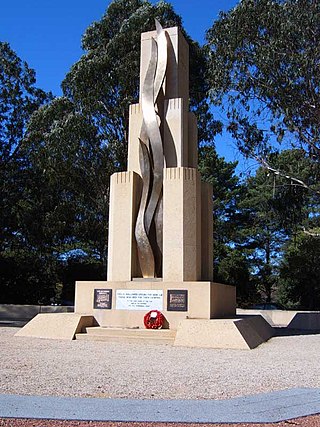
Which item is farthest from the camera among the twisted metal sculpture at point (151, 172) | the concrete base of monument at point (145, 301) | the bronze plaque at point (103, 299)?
the twisted metal sculpture at point (151, 172)

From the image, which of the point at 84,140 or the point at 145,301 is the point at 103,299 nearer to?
the point at 145,301

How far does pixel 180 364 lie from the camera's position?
9.01 metres

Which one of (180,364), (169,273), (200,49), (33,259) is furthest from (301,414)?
(33,259)

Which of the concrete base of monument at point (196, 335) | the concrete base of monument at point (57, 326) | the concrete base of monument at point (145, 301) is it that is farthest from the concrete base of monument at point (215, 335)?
the concrete base of monument at point (57, 326)

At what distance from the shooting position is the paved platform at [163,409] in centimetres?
476

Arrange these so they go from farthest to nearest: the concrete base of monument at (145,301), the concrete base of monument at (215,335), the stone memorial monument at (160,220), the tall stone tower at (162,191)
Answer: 1. the tall stone tower at (162,191)
2. the stone memorial monument at (160,220)
3. the concrete base of monument at (145,301)
4. the concrete base of monument at (215,335)

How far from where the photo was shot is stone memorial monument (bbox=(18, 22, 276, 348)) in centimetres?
1367

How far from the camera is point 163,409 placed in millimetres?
5113

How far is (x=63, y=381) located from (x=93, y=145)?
2208 cm

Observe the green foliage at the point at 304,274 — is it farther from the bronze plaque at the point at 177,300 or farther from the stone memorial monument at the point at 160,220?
the bronze plaque at the point at 177,300

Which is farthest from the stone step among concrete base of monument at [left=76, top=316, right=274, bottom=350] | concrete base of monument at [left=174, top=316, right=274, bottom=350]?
concrete base of monument at [left=174, top=316, right=274, bottom=350]

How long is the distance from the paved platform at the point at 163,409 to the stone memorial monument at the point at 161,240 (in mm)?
6570

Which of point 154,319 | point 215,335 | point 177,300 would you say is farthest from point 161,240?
A: point 215,335

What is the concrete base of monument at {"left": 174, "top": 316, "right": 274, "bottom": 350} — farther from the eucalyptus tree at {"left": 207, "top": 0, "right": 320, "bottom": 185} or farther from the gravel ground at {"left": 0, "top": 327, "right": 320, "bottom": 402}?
the eucalyptus tree at {"left": 207, "top": 0, "right": 320, "bottom": 185}
